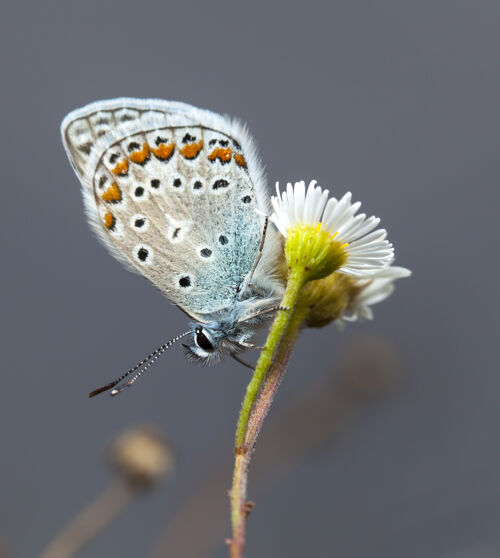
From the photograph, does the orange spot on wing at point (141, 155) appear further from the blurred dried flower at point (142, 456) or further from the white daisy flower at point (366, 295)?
the blurred dried flower at point (142, 456)

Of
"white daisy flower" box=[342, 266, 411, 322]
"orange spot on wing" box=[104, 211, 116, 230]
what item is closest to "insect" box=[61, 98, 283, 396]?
"orange spot on wing" box=[104, 211, 116, 230]

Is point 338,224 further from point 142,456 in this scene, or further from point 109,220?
point 142,456

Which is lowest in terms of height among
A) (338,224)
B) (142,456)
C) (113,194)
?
(142,456)

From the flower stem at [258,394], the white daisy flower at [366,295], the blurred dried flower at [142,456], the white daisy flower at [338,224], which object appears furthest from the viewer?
the blurred dried flower at [142,456]

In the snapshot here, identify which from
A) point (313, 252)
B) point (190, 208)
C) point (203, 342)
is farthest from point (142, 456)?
point (313, 252)

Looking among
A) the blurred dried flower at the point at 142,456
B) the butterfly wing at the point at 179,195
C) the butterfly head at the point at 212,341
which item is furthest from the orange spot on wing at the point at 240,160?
the blurred dried flower at the point at 142,456

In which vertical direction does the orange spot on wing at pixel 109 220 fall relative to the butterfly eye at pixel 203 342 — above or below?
above
